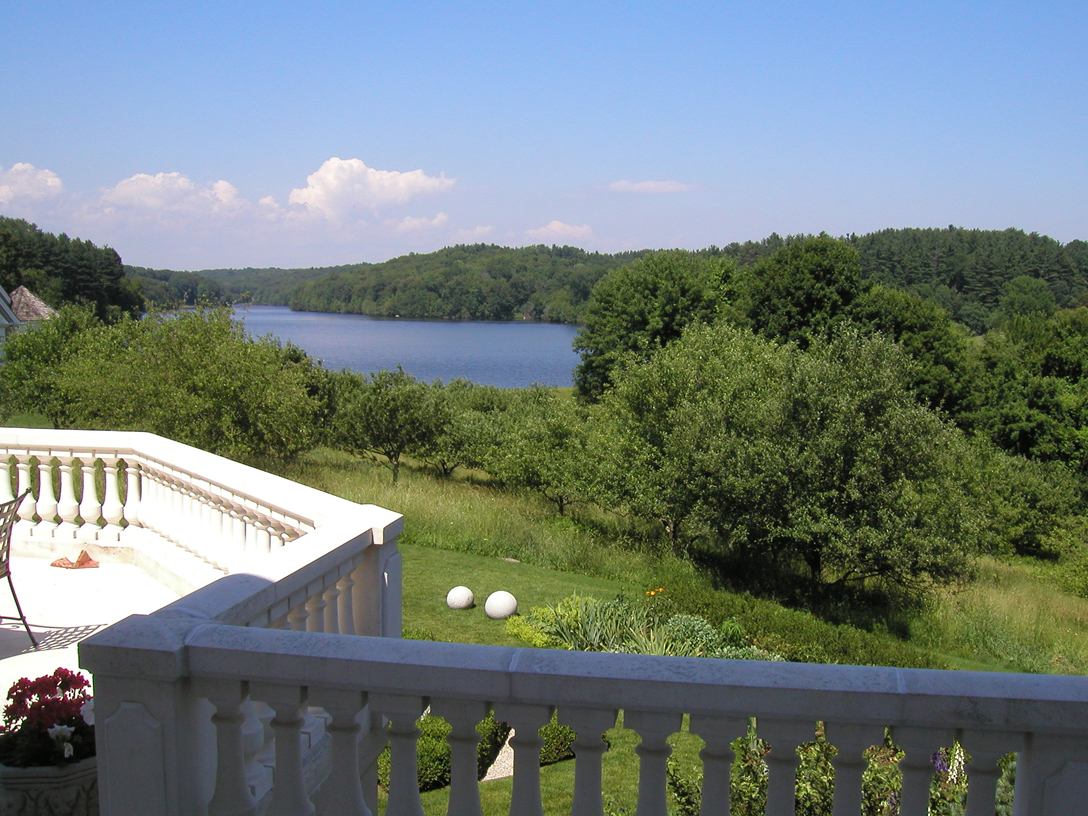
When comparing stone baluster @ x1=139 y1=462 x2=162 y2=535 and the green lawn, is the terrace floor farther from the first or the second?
the green lawn

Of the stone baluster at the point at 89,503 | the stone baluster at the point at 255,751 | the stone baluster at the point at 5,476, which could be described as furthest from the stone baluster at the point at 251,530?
the stone baluster at the point at 5,476

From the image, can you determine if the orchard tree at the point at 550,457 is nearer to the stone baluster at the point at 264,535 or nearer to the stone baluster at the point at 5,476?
the stone baluster at the point at 5,476

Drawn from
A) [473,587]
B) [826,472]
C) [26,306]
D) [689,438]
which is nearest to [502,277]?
[26,306]

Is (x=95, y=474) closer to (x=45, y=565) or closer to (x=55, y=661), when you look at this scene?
(x=45, y=565)

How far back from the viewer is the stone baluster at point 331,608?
330 cm

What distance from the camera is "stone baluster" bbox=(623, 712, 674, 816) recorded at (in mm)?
1992

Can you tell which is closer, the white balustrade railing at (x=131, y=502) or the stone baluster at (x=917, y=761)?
A: the stone baluster at (x=917, y=761)

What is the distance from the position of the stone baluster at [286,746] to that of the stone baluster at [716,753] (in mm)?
1048

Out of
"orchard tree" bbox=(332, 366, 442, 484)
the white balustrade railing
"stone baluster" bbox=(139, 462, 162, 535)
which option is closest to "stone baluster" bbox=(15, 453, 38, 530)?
the white balustrade railing

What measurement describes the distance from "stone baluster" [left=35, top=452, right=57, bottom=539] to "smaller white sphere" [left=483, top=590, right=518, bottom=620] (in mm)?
4246

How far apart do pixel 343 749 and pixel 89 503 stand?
503cm

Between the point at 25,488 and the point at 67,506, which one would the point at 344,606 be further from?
the point at 25,488

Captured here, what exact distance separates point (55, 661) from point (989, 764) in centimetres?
457

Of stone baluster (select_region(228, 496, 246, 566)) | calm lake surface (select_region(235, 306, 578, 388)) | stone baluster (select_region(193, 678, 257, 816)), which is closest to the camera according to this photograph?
stone baluster (select_region(193, 678, 257, 816))
